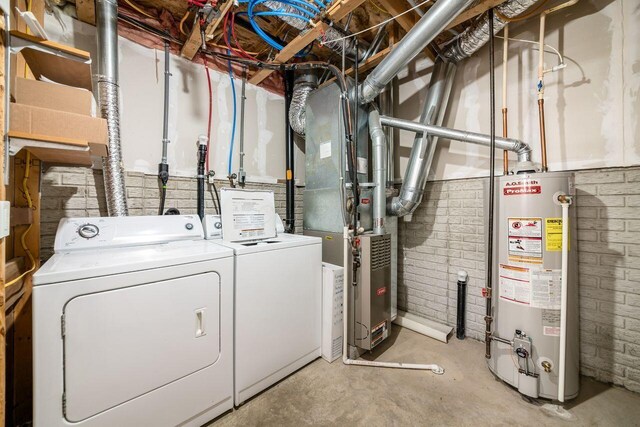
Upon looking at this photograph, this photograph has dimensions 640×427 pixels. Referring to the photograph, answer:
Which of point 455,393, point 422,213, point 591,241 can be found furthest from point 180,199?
point 591,241

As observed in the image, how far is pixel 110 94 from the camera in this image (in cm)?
160

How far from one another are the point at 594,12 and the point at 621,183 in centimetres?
116

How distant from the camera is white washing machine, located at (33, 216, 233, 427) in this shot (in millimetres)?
951

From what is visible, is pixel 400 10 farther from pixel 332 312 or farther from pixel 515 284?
pixel 332 312

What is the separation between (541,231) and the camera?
1474 mm

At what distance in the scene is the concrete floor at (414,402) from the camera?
4.51 feet

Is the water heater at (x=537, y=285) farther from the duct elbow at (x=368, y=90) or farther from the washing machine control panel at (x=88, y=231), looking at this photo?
the washing machine control panel at (x=88, y=231)

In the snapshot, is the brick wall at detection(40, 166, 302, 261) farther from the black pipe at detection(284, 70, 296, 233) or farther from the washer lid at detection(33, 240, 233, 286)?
the black pipe at detection(284, 70, 296, 233)

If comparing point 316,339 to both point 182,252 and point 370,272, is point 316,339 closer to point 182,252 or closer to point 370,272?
point 370,272

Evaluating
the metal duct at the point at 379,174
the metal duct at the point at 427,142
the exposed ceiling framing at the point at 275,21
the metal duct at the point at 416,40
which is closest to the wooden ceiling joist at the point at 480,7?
the exposed ceiling framing at the point at 275,21

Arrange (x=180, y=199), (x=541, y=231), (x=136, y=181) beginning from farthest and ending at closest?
(x=180, y=199) → (x=136, y=181) → (x=541, y=231)

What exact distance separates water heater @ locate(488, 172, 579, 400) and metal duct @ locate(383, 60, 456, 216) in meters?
0.72

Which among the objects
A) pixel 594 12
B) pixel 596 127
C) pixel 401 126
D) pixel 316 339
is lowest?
pixel 316 339

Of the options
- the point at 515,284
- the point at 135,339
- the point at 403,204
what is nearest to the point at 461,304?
the point at 515,284
